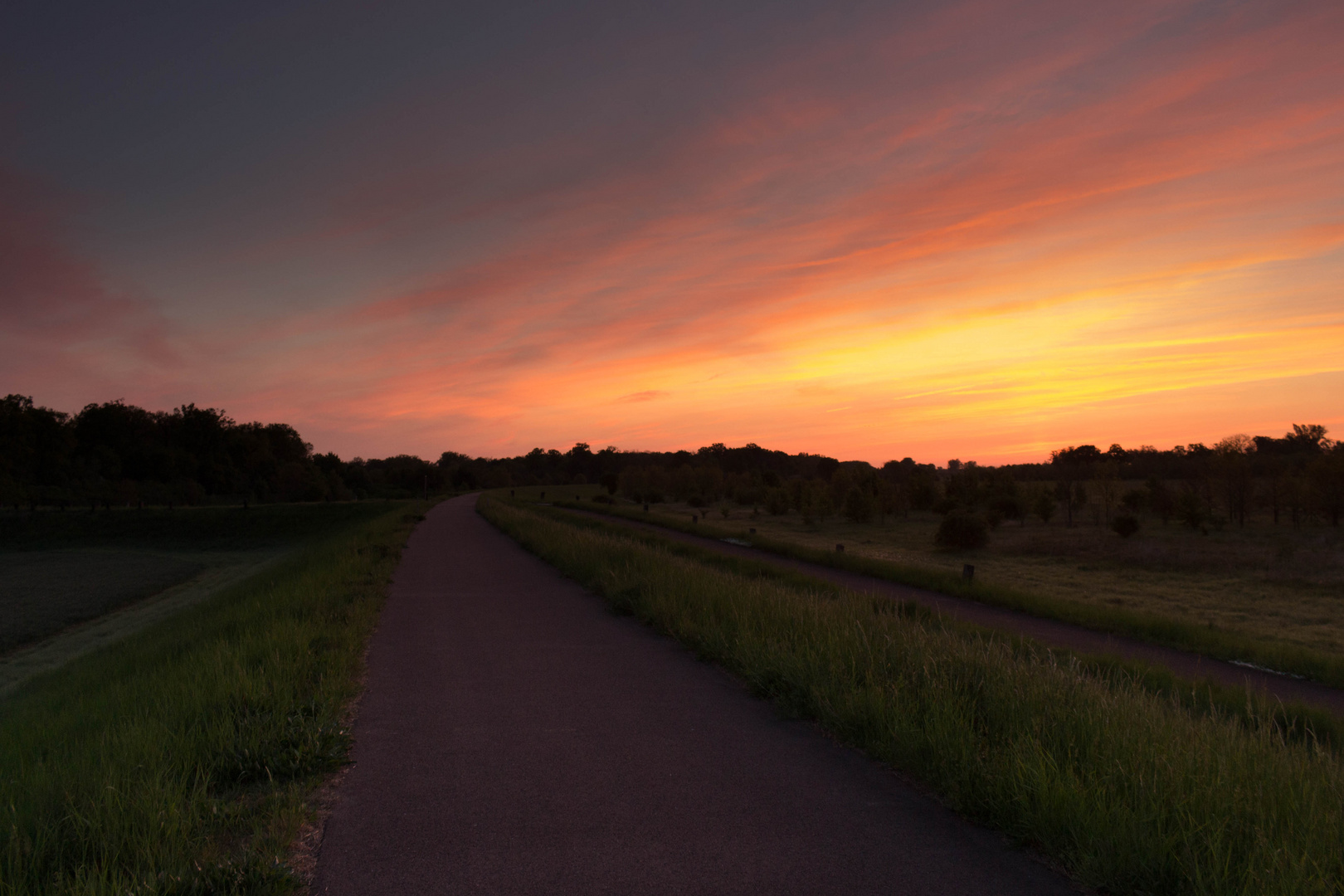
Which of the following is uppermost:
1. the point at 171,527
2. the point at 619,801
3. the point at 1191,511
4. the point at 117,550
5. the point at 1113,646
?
the point at 1191,511

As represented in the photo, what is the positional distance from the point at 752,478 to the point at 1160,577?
7540 centimetres

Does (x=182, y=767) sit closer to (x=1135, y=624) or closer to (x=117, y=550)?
(x=1135, y=624)

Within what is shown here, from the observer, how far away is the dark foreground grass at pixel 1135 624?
12088 millimetres

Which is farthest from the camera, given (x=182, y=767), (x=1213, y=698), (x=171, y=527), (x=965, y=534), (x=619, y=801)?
(x=171, y=527)

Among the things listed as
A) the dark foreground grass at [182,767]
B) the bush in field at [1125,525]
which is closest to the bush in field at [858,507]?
the bush in field at [1125,525]

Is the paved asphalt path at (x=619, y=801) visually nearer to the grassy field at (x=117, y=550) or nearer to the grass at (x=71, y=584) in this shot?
the grass at (x=71, y=584)

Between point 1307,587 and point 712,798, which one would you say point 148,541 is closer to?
point 712,798

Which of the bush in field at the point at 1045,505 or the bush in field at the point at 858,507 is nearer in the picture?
the bush in field at the point at 1045,505

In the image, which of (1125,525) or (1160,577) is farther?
(1125,525)

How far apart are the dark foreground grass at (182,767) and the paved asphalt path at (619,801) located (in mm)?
414

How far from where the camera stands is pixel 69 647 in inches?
864

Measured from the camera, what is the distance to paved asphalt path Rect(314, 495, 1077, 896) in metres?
3.81

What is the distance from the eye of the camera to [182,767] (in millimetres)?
4984

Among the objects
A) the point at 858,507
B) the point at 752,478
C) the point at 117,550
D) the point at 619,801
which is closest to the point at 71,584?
the point at 117,550
